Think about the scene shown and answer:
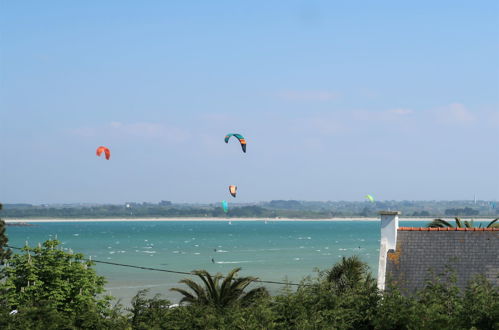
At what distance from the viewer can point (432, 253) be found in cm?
2658

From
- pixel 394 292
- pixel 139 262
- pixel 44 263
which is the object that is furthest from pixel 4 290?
pixel 139 262

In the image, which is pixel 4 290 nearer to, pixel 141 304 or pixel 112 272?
pixel 141 304


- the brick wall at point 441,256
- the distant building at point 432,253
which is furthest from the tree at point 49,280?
the brick wall at point 441,256

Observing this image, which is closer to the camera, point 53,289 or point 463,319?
point 463,319

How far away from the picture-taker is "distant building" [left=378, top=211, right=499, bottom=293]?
25844 millimetres

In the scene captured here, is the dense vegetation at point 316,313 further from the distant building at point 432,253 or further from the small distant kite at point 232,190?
the small distant kite at point 232,190

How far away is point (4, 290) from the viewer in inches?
1384

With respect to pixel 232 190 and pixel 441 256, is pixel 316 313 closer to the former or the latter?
pixel 441 256

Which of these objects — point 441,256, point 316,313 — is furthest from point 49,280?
point 316,313

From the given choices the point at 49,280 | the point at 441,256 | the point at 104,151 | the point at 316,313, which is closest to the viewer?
the point at 316,313

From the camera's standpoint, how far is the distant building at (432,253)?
25.8m

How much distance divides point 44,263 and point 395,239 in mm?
15023

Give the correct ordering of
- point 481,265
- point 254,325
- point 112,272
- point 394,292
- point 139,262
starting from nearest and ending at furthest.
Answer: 1. point 254,325
2. point 394,292
3. point 481,265
4. point 112,272
5. point 139,262

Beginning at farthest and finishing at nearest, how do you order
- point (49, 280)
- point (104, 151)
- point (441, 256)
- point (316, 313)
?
point (104, 151), point (49, 280), point (441, 256), point (316, 313)
